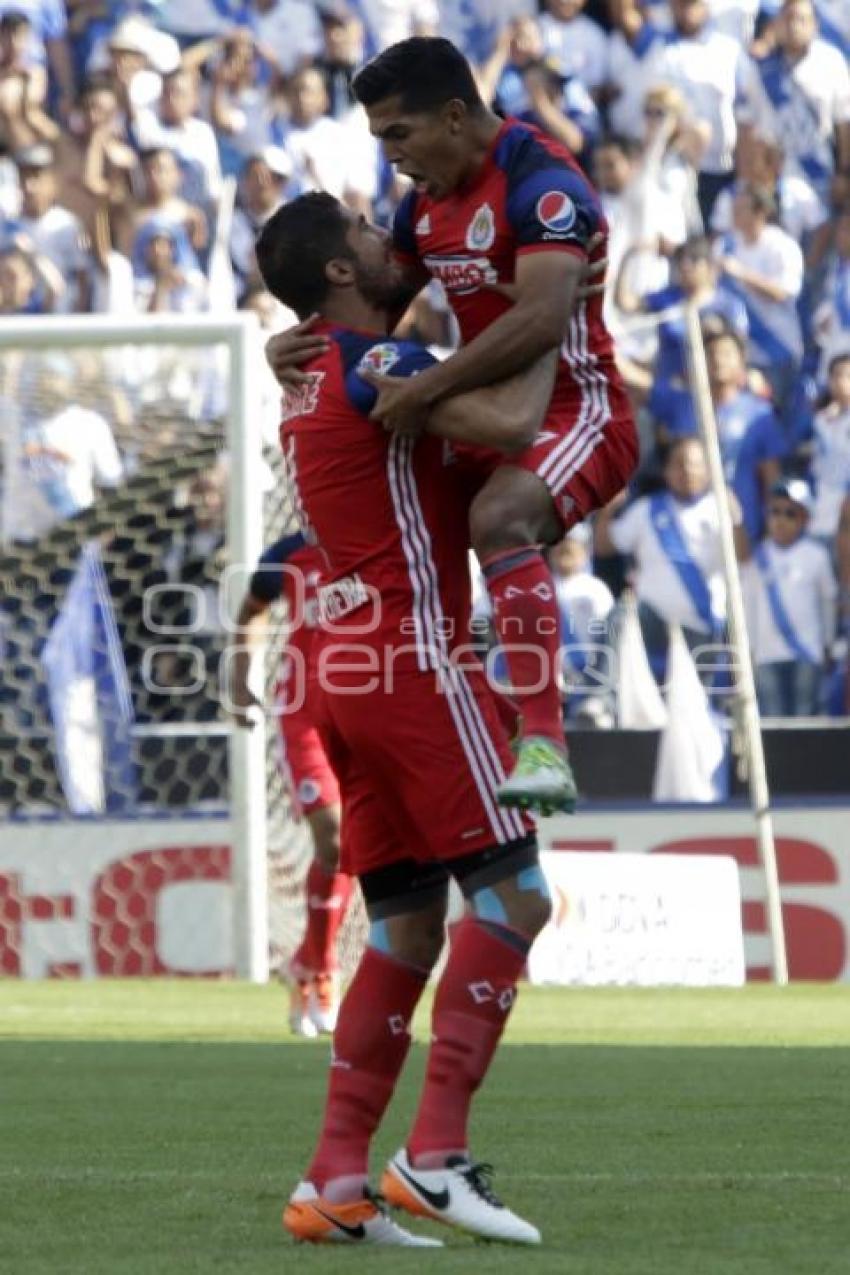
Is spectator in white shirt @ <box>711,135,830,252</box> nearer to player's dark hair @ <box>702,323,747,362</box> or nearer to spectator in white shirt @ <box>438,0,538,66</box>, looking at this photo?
player's dark hair @ <box>702,323,747,362</box>

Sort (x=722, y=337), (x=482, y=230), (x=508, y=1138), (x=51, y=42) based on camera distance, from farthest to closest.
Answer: (x=51, y=42) → (x=722, y=337) → (x=508, y=1138) → (x=482, y=230)

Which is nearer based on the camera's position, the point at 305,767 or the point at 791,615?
the point at 305,767

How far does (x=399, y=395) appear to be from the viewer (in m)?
5.33

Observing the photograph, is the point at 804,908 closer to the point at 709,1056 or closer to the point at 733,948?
the point at 733,948

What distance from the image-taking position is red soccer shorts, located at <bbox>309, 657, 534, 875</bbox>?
5285 mm

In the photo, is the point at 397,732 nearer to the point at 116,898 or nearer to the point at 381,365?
the point at 381,365

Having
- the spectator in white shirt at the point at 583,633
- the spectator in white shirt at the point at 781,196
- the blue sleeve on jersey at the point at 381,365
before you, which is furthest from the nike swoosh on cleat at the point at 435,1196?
the spectator in white shirt at the point at 781,196

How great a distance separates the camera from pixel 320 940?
1131 centimetres

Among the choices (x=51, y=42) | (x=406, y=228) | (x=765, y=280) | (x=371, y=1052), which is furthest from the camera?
(x=51, y=42)

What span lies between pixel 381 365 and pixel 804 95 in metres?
13.2

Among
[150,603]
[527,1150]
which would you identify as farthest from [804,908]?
[527,1150]

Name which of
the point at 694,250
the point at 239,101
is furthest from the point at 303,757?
the point at 239,101

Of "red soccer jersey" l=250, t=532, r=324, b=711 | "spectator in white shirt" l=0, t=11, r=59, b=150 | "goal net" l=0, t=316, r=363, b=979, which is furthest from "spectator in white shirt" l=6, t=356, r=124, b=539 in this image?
"spectator in white shirt" l=0, t=11, r=59, b=150

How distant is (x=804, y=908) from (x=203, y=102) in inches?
317
